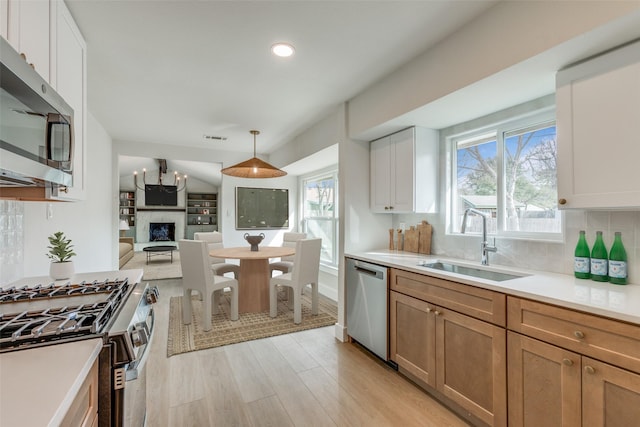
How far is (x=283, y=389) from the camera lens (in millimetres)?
2131

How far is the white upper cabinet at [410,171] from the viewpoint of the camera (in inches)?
101

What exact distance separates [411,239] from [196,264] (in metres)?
2.25

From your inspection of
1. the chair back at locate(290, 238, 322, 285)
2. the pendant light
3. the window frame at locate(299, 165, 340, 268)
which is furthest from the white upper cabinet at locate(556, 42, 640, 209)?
the window frame at locate(299, 165, 340, 268)

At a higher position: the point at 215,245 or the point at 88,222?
the point at 88,222

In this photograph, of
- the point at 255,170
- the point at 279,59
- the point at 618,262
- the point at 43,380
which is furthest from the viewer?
the point at 255,170

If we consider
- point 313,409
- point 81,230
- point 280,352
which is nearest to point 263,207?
point 81,230

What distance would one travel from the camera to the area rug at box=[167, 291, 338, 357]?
288cm

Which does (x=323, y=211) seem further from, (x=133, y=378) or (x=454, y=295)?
(x=133, y=378)

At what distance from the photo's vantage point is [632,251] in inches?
61.9

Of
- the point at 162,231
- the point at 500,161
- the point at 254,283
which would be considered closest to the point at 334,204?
the point at 254,283

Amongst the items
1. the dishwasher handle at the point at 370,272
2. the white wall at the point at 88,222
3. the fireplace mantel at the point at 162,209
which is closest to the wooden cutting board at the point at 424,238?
the dishwasher handle at the point at 370,272

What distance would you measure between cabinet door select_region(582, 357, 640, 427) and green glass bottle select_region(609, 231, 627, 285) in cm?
61

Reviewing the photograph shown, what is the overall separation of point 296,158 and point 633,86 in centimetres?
352

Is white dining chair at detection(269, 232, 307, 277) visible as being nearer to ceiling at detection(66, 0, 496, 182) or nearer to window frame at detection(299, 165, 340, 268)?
window frame at detection(299, 165, 340, 268)
